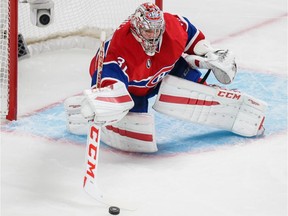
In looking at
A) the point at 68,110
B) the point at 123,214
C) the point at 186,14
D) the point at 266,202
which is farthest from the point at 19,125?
the point at 186,14

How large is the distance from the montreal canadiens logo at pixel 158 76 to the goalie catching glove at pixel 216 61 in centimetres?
15

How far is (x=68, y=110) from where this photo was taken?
3.92 metres

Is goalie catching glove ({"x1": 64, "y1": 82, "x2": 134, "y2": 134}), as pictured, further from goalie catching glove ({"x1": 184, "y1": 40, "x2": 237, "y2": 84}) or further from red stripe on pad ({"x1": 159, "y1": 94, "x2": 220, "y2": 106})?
goalie catching glove ({"x1": 184, "y1": 40, "x2": 237, "y2": 84})

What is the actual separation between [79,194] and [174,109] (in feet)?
2.05

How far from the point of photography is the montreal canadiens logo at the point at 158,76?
3.72 meters

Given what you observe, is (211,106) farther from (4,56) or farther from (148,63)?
(4,56)

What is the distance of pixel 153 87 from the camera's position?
3855 millimetres

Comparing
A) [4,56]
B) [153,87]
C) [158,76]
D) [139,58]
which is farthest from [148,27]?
[4,56]

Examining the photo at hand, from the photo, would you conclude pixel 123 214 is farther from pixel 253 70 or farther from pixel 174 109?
pixel 253 70

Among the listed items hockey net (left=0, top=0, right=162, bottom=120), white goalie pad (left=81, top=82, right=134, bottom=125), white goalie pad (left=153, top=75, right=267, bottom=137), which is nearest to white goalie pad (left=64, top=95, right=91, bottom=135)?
white goalie pad (left=153, top=75, right=267, bottom=137)

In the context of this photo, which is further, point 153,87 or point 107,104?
point 153,87

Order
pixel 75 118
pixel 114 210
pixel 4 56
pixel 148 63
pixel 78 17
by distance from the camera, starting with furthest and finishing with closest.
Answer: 1. pixel 78 17
2. pixel 4 56
3. pixel 75 118
4. pixel 148 63
5. pixel 114 210

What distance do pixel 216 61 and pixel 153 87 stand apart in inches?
10.7

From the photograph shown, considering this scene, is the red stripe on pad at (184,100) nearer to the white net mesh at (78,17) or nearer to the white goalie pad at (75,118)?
the white goalie pad at (75,118)
